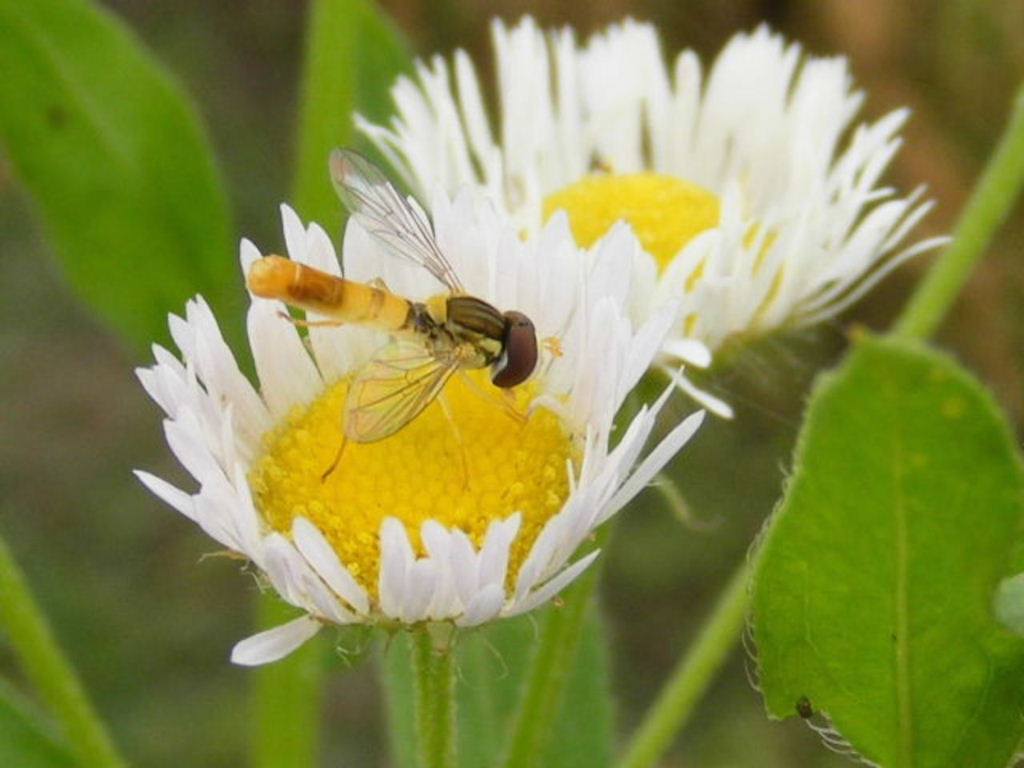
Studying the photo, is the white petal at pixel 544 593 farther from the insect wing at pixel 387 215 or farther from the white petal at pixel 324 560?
the insect wing at pixel 387 215

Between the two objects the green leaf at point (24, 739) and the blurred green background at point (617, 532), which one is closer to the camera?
the green leaf at point (24, 739)

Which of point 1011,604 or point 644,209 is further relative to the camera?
point 644,209

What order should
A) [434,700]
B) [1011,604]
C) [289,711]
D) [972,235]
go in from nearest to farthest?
[1011,604]
[434,700]
[972,235]
[289,711]

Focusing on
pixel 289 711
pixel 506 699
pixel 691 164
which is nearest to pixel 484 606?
pixel 506 699

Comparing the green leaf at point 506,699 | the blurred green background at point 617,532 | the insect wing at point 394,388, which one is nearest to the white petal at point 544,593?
the insect wing at point 394,388

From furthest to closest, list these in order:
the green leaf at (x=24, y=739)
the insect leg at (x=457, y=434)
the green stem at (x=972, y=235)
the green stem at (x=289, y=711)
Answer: the green stem at (x=289, y=711) < the green stem at (x=972, y=235) < the green leaf at (x=24, y=739) < the insect leg at (x=457, y=434)

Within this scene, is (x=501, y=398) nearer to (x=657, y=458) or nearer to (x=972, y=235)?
(x=657, y=458)

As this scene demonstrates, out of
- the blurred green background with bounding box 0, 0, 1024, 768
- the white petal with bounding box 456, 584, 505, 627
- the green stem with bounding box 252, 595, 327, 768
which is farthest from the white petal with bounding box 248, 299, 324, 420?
the blurred green background with bounding box 0, 0, 1024, 768
